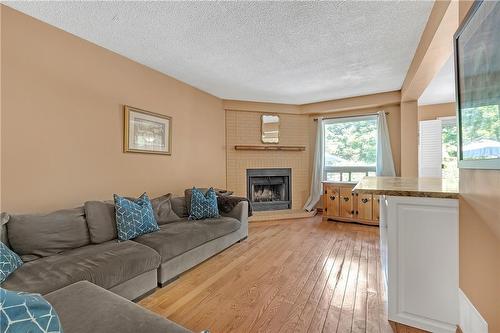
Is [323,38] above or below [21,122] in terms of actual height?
above

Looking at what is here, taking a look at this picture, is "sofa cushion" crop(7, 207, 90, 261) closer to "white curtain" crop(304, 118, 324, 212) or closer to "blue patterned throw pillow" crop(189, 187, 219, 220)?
"blue patterned throw pillow" crop(189, 187, 219, 220)

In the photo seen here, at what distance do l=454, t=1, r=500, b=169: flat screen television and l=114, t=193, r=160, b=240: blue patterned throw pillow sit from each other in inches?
105

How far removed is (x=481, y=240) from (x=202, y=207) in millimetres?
2702

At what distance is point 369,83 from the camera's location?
389 centimetres

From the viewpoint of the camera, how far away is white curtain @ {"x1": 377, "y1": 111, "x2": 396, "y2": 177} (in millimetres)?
4500

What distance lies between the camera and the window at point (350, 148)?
491 centimetres

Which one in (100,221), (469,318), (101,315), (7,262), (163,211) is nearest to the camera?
(101,315)

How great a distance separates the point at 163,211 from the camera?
→ 9.75ft

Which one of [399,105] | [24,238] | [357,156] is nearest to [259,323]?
[24,238]

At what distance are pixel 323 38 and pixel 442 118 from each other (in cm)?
396

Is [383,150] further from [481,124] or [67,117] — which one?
[67,117]

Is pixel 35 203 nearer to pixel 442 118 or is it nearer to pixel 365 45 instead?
pixel 365 45

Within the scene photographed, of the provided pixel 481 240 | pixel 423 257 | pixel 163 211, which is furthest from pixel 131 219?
pixel 481 240

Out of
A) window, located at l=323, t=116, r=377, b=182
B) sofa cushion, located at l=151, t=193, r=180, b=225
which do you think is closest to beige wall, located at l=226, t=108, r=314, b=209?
window, located at l=323, t=116, r=377, b=182
